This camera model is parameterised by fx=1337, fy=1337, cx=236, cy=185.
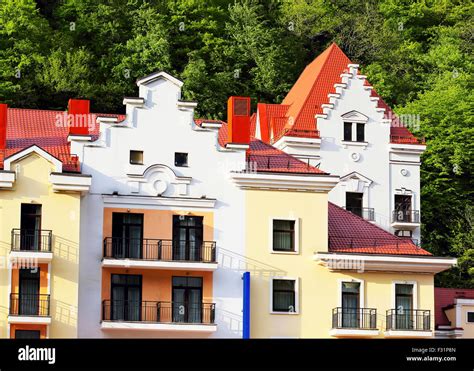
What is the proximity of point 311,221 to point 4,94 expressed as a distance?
3163 cm

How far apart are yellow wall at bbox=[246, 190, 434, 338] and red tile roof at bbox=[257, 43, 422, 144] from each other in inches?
469

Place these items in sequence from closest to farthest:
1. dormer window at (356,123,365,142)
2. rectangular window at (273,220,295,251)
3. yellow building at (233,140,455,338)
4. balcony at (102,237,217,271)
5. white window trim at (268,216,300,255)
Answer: balcony at (102,237,217,271) < yellow building at (233,140,455,338) < white window trim at (268,216,300,255) < rectangular window at (273,220,295,251) < dormer window at (356,123,365,142)

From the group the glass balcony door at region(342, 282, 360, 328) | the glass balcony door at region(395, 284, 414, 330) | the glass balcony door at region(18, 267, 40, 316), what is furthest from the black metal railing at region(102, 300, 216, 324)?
the glass balcony door at region(395, 284, 414, 330)

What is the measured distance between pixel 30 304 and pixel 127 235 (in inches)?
182

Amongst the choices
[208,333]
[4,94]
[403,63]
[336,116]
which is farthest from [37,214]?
[403,63]

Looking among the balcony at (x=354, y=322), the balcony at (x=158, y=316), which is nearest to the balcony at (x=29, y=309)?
the balcony at (x=158, y=316)

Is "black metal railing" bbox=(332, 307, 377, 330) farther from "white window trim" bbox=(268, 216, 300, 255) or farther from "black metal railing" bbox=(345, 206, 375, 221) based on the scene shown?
"black metal railing" bbox=(345, 206, 375, 221)

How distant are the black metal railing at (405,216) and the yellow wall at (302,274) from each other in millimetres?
11152

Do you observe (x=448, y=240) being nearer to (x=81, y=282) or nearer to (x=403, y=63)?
(x=403, y=63)

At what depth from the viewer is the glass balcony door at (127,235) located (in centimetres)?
4812

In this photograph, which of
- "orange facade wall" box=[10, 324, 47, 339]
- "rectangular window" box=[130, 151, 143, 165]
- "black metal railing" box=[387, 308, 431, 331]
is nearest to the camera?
"orange facade wall" box=[10, 324, 47, 339]

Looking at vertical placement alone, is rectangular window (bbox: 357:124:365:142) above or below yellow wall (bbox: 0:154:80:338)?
above

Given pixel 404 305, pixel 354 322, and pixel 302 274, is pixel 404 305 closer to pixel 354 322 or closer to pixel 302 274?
pixel 354 322

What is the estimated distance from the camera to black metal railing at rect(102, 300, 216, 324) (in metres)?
47.2
